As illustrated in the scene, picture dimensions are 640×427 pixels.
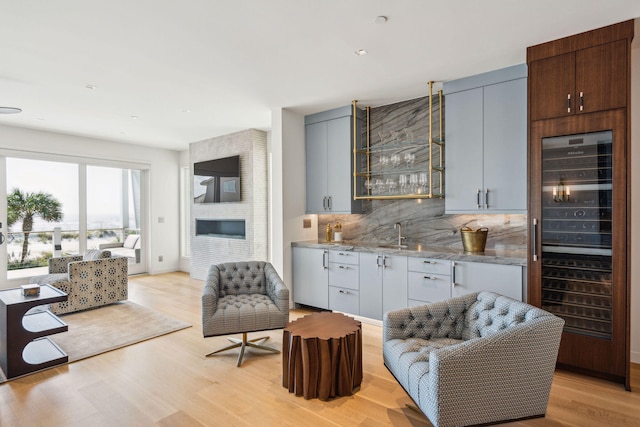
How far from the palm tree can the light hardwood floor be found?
3740mm

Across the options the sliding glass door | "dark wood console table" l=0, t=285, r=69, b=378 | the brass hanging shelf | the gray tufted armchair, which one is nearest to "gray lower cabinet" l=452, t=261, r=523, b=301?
the brass hanging shelf

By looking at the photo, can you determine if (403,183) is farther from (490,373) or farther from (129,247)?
(129,247)

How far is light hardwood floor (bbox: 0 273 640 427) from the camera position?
7.29 feet

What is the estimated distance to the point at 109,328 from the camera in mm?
3951

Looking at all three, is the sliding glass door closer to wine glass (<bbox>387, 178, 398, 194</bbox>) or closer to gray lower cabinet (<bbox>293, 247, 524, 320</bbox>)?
gray lower cabinet (<bbox>293, 247, 524, 320</bbox>)

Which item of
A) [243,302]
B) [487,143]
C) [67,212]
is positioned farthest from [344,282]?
[67,212]

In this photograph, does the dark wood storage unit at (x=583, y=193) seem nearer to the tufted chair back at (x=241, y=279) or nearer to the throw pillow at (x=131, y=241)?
the tufted chair back at (x=241, y=279)

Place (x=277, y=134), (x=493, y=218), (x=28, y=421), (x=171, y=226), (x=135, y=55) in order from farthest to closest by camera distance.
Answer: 1. (x=171, y=226)
2. (x=277, y=134)
3. (x=493, y=218)
4. (x=135, y=55)
5. (x=28, y=421)

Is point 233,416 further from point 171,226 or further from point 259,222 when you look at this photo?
point 171,226

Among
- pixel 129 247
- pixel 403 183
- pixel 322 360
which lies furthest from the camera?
pixel 129 247

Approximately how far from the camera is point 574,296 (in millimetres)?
2795

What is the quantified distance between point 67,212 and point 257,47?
17.3 feet

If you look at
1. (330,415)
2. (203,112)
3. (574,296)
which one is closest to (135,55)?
(203,112)

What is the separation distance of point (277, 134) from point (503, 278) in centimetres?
314
